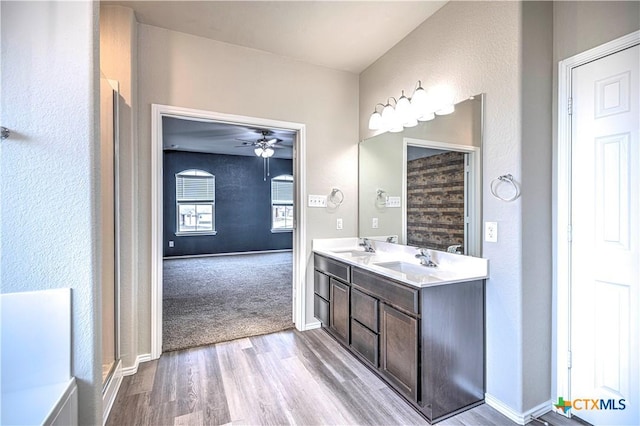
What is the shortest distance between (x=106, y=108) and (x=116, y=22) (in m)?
0.77

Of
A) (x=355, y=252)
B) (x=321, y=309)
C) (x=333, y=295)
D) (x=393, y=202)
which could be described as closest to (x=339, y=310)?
(x=333, y=295)

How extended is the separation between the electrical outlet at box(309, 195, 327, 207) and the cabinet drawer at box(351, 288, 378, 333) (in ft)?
3.43

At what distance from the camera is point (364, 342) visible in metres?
2.27

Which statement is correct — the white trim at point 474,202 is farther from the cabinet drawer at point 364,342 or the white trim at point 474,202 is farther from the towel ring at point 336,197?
the towel ring at point 336,197

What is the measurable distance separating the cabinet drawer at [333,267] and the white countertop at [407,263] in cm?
5

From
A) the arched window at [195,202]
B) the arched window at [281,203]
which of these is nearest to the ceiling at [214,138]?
the arched window at [195,202]

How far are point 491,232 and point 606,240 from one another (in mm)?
580

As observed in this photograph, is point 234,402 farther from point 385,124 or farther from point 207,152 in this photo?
point 207,152

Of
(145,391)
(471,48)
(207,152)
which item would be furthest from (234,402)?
(207,152)

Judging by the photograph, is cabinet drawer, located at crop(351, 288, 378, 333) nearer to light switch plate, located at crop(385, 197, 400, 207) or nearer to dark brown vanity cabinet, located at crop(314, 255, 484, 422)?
dark brown vanity cabinet, located at crop(314, 255, 484, 422)

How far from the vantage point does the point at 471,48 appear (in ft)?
6.75

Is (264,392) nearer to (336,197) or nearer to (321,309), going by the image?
(321,309)

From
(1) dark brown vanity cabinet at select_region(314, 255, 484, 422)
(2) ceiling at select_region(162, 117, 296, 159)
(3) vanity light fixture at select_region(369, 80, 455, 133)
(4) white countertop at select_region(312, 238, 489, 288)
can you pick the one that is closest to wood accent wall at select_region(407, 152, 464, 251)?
(4) white countertop at select_region(312, 238, 489, 288)

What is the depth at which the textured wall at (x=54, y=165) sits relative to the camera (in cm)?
120
